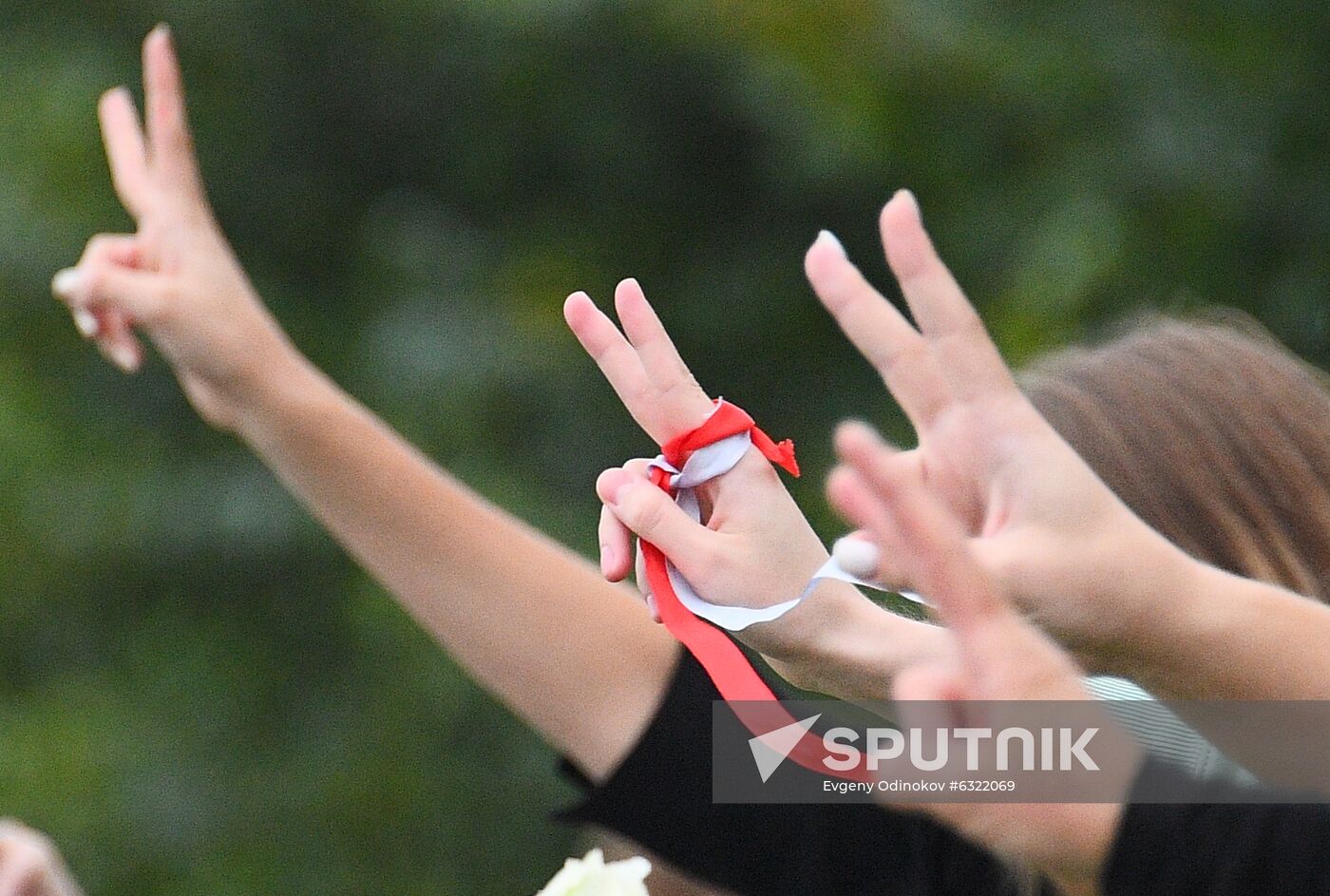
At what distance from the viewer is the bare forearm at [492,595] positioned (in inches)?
45.8

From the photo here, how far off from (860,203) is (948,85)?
0.97ft

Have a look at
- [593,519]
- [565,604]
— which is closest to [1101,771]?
[565,604]

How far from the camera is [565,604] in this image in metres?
1.18

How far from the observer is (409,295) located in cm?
237

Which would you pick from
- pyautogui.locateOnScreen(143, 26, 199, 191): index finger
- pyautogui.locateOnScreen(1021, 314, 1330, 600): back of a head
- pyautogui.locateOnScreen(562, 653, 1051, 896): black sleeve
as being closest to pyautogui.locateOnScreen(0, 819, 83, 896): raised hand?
pyautogui.locateOnScreen(562, 653, 1051, 896): black sleeve

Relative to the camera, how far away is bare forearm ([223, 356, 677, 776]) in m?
1.16

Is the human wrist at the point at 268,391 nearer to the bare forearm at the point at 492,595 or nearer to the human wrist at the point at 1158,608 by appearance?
the bare forearm at the point at 492,595

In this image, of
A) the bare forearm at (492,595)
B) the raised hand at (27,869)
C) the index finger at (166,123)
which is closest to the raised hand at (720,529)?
the raised hand at (27,869)

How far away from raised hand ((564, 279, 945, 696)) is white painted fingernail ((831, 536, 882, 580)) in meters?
0.07

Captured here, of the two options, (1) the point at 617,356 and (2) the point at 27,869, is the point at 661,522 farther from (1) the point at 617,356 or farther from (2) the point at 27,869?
(2) the point at 27,869

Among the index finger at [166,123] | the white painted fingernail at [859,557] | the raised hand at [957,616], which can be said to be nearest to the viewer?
the raised hand at [957,616]

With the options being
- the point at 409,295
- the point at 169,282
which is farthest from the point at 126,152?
the point at 409,295

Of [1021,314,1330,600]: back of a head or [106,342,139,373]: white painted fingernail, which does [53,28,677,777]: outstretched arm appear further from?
[1021,314,1330,600]: back of a head

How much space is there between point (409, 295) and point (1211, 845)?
6.52ft
